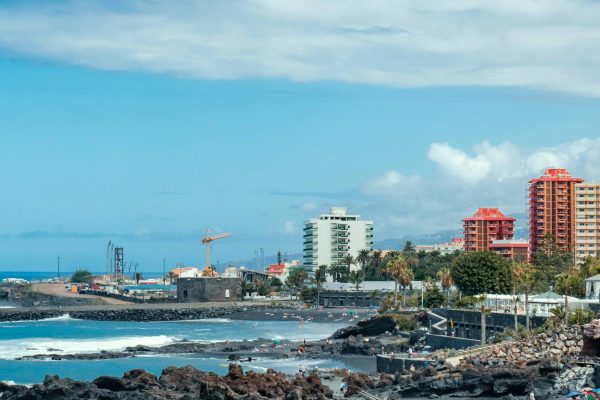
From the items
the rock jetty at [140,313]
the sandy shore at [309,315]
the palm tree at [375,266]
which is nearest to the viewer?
the sandy shore at [309,315]

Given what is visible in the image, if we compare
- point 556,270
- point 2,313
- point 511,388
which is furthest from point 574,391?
point 2,313

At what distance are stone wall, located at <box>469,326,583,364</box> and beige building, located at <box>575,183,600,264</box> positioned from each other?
389 ft

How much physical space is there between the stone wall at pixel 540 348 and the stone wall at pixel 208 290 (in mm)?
103272

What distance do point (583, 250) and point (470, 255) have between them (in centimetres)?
8032

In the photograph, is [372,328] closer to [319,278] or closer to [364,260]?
[319,278]

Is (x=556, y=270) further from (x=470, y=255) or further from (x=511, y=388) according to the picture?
(x=511, y=388)

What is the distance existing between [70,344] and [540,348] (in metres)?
53.9

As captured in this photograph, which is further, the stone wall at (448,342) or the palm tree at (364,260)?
the palm tree at (364,260)

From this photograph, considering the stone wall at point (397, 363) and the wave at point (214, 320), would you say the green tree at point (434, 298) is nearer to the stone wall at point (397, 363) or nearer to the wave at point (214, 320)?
the stone wall at point (397, 363)

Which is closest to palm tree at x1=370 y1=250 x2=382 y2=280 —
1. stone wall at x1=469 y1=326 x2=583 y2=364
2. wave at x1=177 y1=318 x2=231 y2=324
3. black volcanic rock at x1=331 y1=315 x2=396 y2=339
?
wave at x1=177 y1=318 x2=231 y2=324

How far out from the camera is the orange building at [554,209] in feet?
592

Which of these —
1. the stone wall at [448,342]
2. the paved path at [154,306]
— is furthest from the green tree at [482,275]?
the paved path at [154,306]

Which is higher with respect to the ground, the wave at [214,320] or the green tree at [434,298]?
the green tree at [434,298]

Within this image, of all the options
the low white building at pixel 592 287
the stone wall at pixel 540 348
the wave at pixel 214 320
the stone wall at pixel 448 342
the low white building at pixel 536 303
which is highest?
the low white building at pixel 592 287
